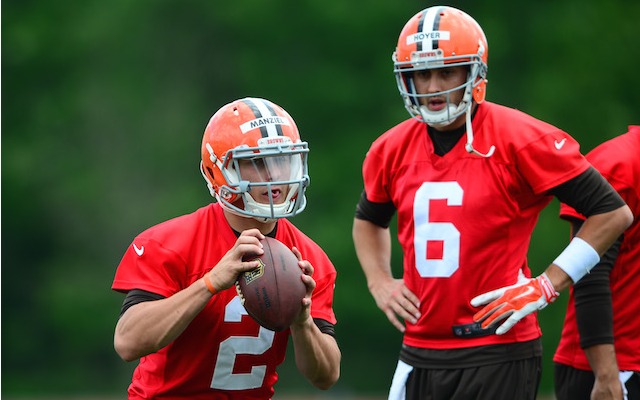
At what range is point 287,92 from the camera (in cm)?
1920

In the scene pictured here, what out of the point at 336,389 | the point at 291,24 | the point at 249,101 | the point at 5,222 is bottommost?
→ the point at 336,389

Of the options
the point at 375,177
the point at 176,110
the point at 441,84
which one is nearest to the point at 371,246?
the point at 375,177

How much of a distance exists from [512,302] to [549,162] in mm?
604

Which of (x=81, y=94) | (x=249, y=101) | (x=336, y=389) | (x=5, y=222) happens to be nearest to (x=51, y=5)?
(x=81, y=94)

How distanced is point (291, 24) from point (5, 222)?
6.25 m

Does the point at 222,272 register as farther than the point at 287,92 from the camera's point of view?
No

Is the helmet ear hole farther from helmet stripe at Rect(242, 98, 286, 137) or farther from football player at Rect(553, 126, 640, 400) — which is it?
helmet stripe at Rect(242, 98, 286, 137)

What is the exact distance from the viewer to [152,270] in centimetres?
410

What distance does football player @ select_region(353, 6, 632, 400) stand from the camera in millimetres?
4551

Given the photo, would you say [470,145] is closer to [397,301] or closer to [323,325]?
[397,301]

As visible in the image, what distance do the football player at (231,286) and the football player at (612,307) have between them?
1205 mm

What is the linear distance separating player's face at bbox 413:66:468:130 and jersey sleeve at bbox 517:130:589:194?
14.4 inches

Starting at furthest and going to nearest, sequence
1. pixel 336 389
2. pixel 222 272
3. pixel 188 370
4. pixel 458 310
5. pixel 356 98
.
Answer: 1. pixel 356 98
2. pixel 336 389
3. pixel 458 310
4. pixel 188 370
5. pixel 222 272

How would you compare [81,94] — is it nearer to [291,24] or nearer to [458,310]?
[291,24]
